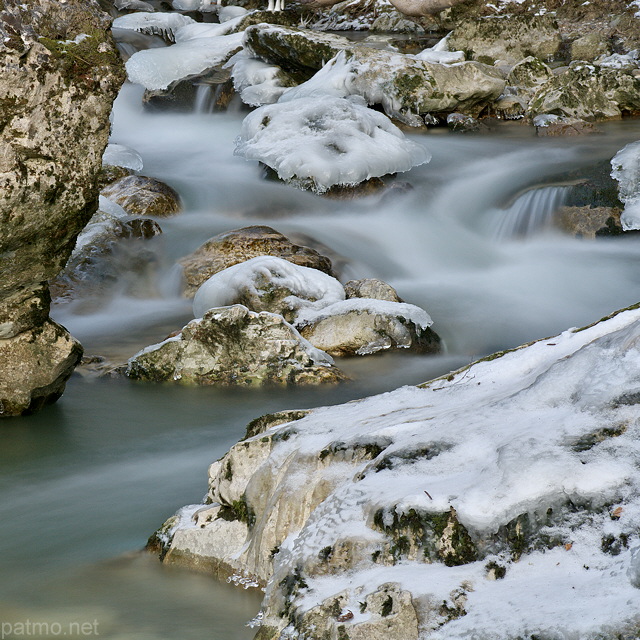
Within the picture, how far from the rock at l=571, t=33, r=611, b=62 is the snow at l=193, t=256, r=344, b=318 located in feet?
33.9

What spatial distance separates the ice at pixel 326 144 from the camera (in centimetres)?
1014

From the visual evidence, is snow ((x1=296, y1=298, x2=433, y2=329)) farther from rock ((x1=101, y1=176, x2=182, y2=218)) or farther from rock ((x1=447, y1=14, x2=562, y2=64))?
rock ((x1=447, y1=14, x2=562, y2=64))

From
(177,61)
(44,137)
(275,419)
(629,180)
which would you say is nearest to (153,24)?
(177,61)

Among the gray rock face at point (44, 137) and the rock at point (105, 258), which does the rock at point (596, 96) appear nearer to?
the rock at point (105, 258)

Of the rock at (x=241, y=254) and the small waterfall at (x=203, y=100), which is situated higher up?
the small waterfall at (x=203, y=100)

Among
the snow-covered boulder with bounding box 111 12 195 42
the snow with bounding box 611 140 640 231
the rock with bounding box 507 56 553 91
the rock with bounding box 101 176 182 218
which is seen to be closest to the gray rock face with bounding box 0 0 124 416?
the rock with bounding box 101 176 182 218

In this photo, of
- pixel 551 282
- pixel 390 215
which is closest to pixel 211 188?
pixel 390 215

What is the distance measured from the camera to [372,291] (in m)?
7.37

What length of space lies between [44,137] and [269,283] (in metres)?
3.21

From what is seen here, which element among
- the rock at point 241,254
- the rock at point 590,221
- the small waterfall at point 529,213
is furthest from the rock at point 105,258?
the rock at point 590,221

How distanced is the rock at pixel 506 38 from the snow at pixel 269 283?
920 cm

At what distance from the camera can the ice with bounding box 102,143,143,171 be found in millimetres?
10969

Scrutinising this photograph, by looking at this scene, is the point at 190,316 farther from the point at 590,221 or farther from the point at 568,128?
the point at 568,128

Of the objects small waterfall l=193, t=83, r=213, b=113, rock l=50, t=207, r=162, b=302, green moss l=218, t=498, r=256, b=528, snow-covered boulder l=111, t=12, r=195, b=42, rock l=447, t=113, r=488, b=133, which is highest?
green moss l=218, t=498, r=256, b=528
